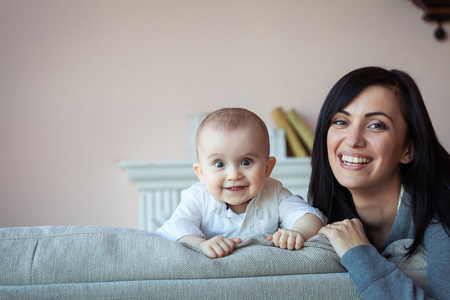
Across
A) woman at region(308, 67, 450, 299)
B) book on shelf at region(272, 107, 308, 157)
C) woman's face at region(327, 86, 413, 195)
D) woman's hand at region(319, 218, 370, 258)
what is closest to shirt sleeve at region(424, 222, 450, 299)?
woman at region(308, 67, 450, 299)

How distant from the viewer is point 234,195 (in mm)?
1331

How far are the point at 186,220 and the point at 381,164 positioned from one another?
527 mm

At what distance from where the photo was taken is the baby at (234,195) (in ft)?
4.23

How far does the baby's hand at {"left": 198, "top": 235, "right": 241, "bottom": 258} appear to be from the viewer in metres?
1.03

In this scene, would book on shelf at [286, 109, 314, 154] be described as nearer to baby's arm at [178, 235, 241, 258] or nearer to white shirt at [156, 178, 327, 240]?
white shirt at [156, 178, 327, 240]

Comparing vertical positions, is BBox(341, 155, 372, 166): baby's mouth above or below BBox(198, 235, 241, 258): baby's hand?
above

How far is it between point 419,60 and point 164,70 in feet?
5.22

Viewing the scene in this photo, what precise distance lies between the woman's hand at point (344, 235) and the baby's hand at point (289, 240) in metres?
0.08

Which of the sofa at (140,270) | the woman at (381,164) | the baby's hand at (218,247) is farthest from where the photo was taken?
the woman at (381,164)

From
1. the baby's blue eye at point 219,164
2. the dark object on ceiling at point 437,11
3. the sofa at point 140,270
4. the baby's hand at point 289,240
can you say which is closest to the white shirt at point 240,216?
the baby's blue eye at point 219,164

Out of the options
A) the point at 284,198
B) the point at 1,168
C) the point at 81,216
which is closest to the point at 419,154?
the point at 284,198

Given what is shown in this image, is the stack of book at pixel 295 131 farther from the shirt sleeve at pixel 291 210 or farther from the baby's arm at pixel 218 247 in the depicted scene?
the baby's arm at pixel 218 247

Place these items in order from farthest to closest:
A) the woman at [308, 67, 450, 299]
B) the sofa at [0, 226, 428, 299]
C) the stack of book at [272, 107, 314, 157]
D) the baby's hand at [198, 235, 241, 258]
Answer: the stack of book at [272, 107, 314, 157], the woman at [308, 67, 450, 299], the baby's hand at [198, 235, 241, 258], the sofa at [0, 226, 428, 299]

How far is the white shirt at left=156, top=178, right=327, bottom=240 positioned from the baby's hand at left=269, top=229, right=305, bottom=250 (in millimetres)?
225
